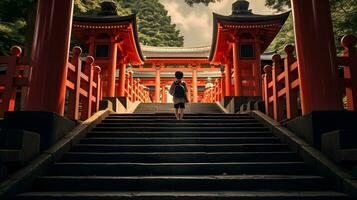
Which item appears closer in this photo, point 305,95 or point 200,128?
point 305,95

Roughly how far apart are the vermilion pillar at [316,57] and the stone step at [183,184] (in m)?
1.70

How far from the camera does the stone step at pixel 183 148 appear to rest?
219 inches

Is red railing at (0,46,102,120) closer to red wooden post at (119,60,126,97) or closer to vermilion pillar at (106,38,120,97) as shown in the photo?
vermilion pillar at (106,38,120,97)

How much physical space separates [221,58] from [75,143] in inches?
524

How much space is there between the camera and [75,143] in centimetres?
577

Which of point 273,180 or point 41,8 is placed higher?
point 41,8

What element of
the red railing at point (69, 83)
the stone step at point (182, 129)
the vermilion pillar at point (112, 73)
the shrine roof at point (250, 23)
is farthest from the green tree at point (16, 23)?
the shrine roof at point (250, 23)

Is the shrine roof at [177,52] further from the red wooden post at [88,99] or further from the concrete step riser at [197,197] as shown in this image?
the concrete step riser at [197,197]

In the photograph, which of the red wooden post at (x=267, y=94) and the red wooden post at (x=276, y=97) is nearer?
the red wooden post at (x=276, y=97)

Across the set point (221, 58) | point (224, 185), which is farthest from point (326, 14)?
point (221, 58)

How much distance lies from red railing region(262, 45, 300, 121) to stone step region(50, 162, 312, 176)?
80.2 inches

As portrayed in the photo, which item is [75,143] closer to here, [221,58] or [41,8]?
[41,8]

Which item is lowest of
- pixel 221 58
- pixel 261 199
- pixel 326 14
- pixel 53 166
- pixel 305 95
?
pixel 261 199

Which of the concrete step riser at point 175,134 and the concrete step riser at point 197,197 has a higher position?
the concrete step riser at point 175,134
